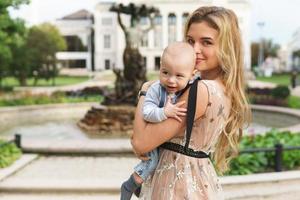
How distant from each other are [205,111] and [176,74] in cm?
25

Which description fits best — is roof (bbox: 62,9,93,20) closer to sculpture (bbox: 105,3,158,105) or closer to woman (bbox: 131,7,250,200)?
sculpture (bbox: 105,3,158,105)

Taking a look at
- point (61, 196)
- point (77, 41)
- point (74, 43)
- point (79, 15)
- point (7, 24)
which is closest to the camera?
point (61, 196)

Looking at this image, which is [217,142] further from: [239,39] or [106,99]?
[106,99]

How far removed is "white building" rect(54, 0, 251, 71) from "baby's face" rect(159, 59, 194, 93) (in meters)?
90.5

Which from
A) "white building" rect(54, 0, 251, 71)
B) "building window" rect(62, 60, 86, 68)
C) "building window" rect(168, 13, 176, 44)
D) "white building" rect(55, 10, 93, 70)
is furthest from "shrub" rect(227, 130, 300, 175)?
"building window" rect(62, 60, 86, 68)

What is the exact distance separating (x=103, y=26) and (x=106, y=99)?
295ft

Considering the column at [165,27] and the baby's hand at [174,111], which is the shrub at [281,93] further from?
the column at [165,27]

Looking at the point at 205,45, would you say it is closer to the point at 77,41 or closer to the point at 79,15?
the point at 77,41

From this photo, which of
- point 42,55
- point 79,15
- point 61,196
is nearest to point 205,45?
point 61,196

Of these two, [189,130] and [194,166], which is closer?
[189,130]

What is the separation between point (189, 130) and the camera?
2.38 m

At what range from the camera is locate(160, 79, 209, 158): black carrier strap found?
2.33 meters

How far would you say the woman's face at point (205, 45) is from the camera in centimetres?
249

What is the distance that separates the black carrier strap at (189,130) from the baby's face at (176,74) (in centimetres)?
5
